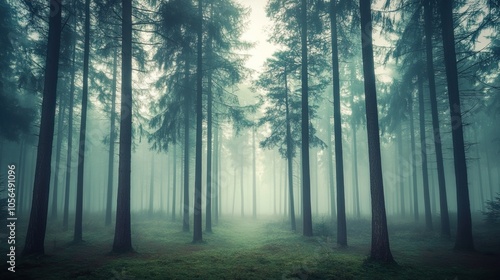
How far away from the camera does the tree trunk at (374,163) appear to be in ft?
27.4

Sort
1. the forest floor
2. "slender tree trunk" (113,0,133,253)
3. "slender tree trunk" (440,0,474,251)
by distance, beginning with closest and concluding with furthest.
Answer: the forest floor
"slender tree trunk" (113,0,133,253)
"slender tree trunk" (440,0,474,251)

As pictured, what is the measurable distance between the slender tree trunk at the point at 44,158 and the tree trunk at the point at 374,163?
1090 centimetres

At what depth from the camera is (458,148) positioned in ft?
34.8

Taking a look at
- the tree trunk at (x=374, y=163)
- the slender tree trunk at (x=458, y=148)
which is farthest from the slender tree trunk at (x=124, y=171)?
the slender tree trunk at (x=458, y=148)

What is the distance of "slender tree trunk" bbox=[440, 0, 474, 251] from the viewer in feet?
33.9

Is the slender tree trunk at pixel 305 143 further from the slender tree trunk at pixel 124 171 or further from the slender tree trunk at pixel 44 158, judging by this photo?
the slender tree trunk at pixel 44 158

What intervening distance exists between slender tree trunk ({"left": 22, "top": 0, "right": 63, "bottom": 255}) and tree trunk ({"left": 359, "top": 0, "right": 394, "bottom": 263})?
35.8ft

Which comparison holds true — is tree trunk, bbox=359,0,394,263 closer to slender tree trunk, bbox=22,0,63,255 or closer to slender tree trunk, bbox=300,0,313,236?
slender tree trunk, bbox=300,0,313,236

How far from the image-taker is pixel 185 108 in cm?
1700

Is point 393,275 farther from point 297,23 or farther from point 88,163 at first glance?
point 88,163

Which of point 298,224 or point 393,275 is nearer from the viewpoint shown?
point 393,275

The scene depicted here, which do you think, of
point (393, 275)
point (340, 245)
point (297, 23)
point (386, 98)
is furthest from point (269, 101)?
point (393, 275)

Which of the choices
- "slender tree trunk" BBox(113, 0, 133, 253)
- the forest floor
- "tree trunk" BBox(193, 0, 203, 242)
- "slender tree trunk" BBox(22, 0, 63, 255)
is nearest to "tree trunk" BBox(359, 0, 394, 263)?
→ the forest floor

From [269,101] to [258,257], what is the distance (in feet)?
41.9
